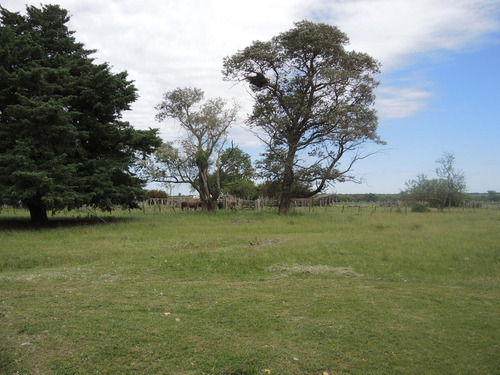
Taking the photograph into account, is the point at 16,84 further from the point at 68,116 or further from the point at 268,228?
the point at 268,228

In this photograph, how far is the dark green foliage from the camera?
1619cm

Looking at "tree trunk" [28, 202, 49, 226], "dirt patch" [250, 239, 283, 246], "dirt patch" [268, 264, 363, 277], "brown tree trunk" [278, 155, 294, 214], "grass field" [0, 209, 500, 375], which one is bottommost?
"grass field" [0, 209, 500, 375]

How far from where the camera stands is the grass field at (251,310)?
4195mm

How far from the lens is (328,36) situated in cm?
2527

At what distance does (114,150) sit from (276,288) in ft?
57.0

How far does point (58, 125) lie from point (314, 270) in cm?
1441

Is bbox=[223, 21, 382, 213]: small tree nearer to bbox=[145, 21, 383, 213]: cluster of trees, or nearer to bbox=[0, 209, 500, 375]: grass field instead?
bbox=[145, 21, 383, 213]: cluster of trees

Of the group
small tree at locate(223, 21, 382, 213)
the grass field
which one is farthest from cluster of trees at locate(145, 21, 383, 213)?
the grass field

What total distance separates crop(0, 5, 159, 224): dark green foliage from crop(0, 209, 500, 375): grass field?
18.6 ft

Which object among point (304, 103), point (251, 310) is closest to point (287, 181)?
point (304, 103)

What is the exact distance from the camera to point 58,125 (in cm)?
1705

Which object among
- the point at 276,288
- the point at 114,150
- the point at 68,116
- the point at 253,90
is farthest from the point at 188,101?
the point at 276,288

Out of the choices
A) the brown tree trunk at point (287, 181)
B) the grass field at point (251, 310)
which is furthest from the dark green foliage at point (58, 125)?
the brown tree trunk at point (287, 181)

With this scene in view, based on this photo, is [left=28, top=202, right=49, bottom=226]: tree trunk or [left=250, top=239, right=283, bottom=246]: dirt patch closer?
[left=250, top=239, right=283, bottom=246]: dirt patch
